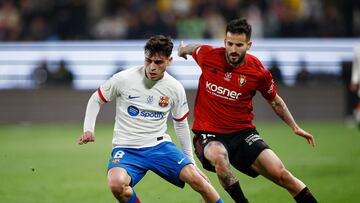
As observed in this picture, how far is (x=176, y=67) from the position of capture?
2181 cm

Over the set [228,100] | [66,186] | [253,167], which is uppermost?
[228,100]

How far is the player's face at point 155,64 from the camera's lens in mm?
8047

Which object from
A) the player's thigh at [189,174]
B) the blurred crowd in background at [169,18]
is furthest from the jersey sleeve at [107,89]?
the blurred crowd in background at [169,18]

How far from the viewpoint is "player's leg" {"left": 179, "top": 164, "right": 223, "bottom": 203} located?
7.78m

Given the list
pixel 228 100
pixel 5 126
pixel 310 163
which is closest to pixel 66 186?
pixel 228 100

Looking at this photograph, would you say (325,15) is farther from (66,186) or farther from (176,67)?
(66,186)

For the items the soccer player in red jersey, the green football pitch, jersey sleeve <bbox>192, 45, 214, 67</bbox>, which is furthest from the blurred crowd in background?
the soccer player in red jersey

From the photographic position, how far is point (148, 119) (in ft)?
27.0

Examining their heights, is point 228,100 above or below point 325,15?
above

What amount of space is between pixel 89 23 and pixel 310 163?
1037 cm

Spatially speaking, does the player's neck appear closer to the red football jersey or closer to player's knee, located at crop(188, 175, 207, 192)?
the red football jersey

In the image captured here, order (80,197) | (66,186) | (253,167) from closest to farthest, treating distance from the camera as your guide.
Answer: (253,167) → (80,197) → (66,186)

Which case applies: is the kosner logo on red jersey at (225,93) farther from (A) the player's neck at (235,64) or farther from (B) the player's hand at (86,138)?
(B) the player's hand at (86,138)

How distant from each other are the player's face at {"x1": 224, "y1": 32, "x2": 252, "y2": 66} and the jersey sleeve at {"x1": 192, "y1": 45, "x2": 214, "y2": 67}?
0.43m
